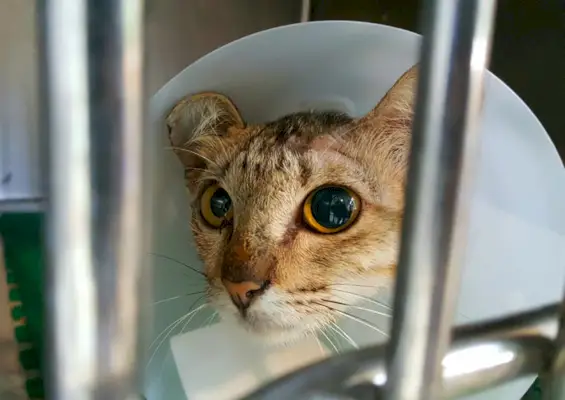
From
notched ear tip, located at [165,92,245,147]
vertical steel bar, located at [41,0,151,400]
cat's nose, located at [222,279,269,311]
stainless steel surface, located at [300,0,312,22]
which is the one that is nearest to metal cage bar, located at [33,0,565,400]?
vertical steel bar, located at [41,0,151,400]

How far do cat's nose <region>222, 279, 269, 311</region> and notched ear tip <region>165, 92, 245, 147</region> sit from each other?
17 cm

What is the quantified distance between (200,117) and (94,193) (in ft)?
1.64

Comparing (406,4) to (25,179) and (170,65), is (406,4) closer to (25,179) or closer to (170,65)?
(170,65)

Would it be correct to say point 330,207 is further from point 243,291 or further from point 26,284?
point 26,284

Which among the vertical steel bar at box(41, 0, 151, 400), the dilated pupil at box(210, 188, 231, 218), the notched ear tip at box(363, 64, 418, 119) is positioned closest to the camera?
the vertical steel bar at box(41, 0, 151, 400)

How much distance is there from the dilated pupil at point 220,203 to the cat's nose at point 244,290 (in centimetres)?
12

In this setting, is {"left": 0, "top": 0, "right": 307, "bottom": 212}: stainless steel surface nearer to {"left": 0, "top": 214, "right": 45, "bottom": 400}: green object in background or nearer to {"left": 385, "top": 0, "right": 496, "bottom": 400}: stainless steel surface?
{"left": 0, "top": 214, "right": 45, "bottom": 400}: green object in background

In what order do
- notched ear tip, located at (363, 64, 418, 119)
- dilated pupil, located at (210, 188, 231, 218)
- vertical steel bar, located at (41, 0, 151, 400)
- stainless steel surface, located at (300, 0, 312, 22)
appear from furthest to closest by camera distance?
stainless steel surface, located at (300, 0, 312, 22) < dilated pupil, located at (210, 188, 231, 218) < notched ear tip, located at (363, 64, 418, 119) < vertical steel bar, located at (41, 0, 151, 400)

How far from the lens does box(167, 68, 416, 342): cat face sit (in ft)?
1.89

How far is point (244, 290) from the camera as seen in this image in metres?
0.57

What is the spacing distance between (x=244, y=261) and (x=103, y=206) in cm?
38

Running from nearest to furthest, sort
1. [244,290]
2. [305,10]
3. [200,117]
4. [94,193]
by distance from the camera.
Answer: [94,193]
[244,290]
[200,117]
[305,10]

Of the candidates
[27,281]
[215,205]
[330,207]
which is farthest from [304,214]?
[27,281]

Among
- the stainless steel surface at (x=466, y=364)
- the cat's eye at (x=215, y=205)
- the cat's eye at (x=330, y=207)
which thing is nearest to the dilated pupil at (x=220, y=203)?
the cat's eye at (x=215, y=205)
